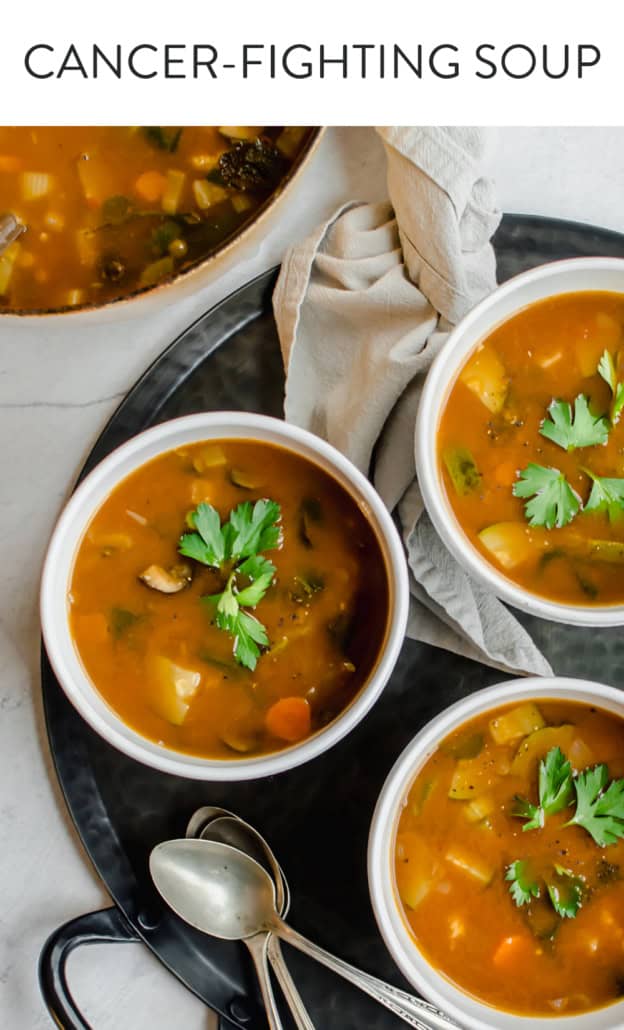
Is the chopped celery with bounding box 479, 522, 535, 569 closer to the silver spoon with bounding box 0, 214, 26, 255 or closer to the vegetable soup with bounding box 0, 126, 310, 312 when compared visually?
the vegetable soup with bounding box 0, 126, 310, 312

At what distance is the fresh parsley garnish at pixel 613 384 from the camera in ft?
6.37

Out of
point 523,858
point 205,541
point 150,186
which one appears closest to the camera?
point 205,541

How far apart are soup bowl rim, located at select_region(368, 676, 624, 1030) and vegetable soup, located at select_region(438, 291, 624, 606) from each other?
179 mm

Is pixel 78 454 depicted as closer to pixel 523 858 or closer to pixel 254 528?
pixel 254 528

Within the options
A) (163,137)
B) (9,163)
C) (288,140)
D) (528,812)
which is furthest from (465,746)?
(9,163)

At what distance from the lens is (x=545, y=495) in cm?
194

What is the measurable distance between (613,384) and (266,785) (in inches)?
42.4

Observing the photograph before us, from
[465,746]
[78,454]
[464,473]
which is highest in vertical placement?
[464,473]

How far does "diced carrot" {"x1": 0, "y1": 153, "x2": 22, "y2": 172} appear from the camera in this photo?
212cm

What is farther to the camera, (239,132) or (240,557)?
(239,132)

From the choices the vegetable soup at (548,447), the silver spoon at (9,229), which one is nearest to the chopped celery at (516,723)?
the vegetable soup at (548,447)

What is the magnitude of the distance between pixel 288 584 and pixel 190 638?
8.2 inches

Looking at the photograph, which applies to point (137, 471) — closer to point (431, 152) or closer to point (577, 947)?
point (431, 152)

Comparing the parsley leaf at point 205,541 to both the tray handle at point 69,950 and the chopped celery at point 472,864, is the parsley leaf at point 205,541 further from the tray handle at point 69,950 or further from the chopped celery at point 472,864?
the tray handle at point 69,950
